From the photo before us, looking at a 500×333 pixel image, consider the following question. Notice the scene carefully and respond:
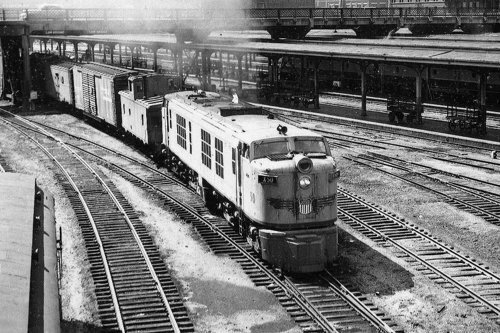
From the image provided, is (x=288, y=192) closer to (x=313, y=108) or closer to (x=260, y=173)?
(x=260, y=173)

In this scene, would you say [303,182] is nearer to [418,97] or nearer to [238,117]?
[238,117]

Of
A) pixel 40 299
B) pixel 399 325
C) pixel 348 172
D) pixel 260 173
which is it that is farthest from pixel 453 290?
pixel 348 172

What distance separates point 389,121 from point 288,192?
21874mm

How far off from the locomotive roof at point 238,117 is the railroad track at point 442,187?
6.45 meters

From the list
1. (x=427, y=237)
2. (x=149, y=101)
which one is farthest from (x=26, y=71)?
Answer: (x=427, y=237)

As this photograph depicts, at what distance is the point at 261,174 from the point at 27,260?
619cm

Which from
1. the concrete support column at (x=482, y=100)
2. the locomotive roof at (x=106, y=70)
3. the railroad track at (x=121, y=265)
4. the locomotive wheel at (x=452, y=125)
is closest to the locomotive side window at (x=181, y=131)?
the railroad track at (x=121, y=265)

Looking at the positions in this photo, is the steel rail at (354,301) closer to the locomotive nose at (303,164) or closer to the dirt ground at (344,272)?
the dirt ground at (344,272)

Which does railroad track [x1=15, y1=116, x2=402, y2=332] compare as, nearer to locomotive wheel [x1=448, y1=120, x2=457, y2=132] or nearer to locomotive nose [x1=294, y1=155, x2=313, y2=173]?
locomotive nose [x1=294, y1=155, x2=313, y2=173]

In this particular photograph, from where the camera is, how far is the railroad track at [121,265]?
1231cm

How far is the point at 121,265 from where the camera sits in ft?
49.7

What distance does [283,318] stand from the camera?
12242mm

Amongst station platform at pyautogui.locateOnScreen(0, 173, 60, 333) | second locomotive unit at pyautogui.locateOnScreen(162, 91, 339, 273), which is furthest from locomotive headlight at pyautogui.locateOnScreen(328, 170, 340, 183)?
station platform at pyautogui.locateOnScreen(0, 173, 60, 333)

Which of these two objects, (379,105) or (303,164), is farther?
(379,105)
